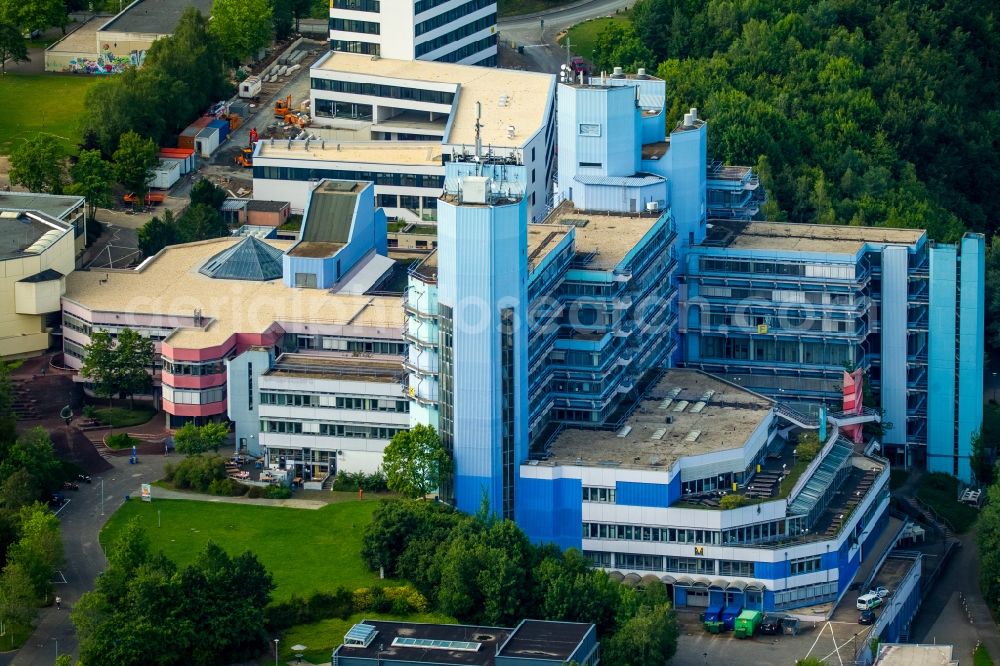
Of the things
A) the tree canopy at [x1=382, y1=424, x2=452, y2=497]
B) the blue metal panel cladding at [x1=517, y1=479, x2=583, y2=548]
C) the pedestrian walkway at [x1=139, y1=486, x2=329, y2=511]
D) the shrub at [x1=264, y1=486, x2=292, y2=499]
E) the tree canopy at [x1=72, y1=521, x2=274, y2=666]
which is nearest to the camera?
the tree canopy at [x1=72, y1=521, x2=274, y2=666]

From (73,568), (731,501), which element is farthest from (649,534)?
(73,568)

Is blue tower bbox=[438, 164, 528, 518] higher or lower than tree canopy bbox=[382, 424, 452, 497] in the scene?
higher

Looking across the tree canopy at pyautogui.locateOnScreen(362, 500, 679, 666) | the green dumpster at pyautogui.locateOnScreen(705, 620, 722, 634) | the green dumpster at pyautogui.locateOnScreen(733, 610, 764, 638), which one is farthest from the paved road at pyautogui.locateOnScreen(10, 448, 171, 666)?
the green dumpster at pyautogui.locateOnScreen(733, 610, 764, 638)

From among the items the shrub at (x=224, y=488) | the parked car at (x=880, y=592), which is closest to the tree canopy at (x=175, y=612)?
the shrub at (x=224, y=488)

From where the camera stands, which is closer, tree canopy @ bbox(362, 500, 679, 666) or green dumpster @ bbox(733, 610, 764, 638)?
tree canopy @ bbox(362, 500, 679, 666)

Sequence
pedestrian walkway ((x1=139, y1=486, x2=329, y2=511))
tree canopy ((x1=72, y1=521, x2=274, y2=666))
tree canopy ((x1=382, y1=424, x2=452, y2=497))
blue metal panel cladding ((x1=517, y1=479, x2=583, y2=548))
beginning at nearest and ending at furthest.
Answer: tree canopy ((x1=72, y1=521, x2=274, y2=666))
blue metal panel cladding ((x1=517, y1=479, x2=583, y2=548))
tree canopy ((x1=382, y1=424, x2=452, y2=497))
pedestrian walkway ((x1=139, y1=486, x2=329, y2=511))

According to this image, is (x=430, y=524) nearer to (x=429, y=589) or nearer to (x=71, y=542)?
(x=429, y=589)

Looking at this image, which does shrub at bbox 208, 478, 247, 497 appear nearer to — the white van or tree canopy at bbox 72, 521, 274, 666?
tree canopy at bbox 72, 521, 274, 666
